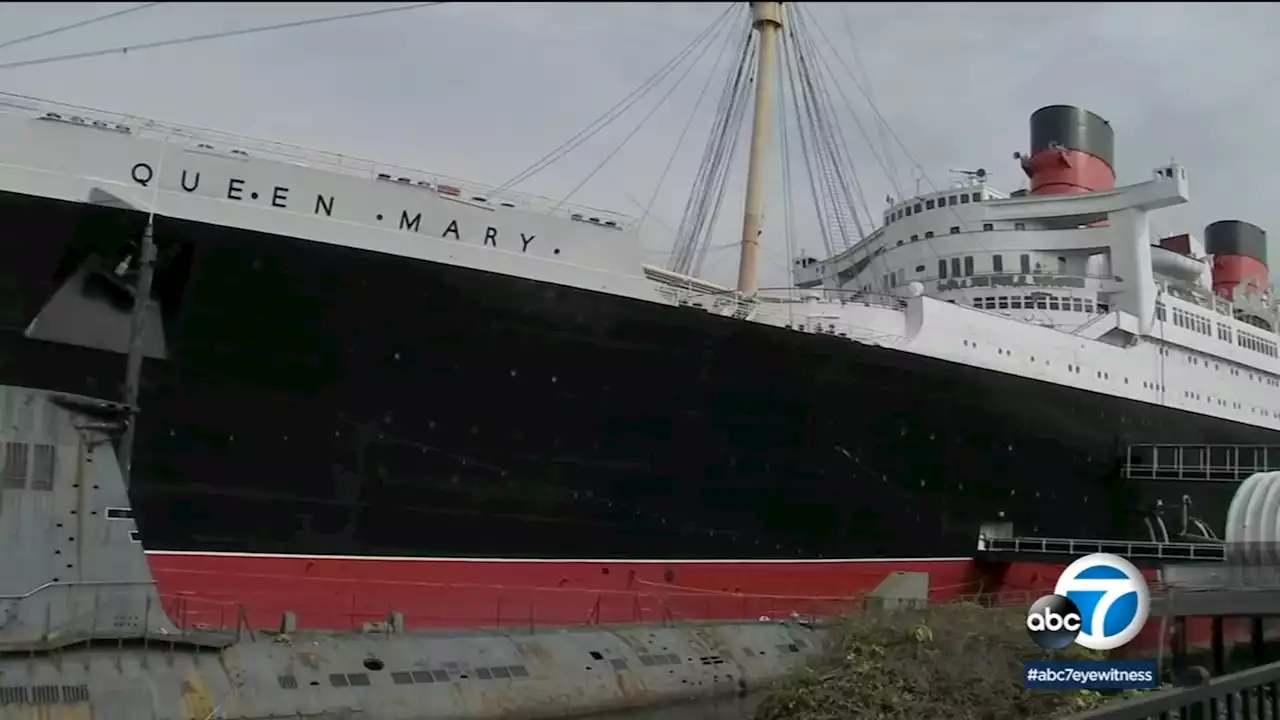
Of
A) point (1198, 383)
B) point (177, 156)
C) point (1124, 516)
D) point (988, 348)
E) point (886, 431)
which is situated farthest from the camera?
point (1198, 383)

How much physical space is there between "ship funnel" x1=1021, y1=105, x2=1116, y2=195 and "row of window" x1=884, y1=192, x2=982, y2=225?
2.09 metres

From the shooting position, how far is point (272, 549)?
1201 centimetres

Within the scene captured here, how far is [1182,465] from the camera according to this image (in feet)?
75.6

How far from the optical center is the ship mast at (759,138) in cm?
1892

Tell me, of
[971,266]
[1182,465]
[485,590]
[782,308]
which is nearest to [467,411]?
[485,590]

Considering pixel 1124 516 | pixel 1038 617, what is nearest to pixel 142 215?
pixel 1038 617

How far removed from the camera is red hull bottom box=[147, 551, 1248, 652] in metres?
11.6

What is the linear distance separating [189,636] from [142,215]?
503 centimetres

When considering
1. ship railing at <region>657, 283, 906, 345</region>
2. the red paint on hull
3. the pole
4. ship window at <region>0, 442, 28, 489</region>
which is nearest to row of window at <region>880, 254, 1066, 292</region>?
ship railing at <region>657, 283, 906, 345</region>

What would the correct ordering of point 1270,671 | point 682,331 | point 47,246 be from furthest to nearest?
point 682,331 → point 47,246 → point 1270,671

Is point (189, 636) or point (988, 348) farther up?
point (988, 348)

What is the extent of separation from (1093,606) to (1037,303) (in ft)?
62.1

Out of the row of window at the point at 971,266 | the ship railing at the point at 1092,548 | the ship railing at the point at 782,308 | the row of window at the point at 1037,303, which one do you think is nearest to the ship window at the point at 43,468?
the ship railing at the point at 782,308

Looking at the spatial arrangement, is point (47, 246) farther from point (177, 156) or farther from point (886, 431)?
point (886, 431)
